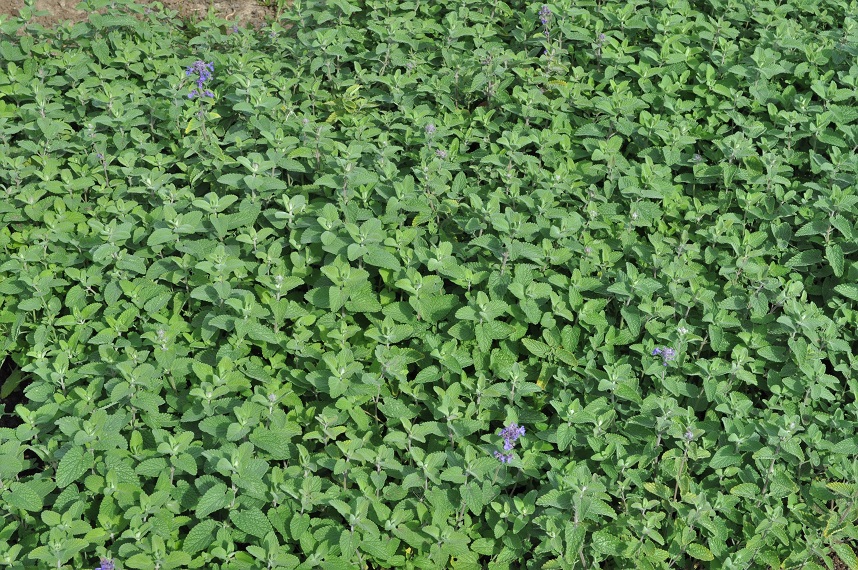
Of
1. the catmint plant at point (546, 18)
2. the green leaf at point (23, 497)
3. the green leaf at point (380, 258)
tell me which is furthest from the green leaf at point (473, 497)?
the catmint plant at point (546, 18)

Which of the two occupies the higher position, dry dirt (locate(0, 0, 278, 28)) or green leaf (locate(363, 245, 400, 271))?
green leaf (locate(363, 245, 400, 271))

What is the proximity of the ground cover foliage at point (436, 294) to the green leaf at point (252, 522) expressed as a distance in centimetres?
1

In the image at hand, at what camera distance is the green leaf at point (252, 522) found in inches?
153

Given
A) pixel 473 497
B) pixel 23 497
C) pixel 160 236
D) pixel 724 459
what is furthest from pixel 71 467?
pixel 724 459

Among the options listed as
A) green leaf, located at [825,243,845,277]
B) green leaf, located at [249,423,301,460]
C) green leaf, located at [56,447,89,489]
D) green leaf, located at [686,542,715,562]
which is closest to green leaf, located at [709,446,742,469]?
green leaf, located at [686,542,715,562]

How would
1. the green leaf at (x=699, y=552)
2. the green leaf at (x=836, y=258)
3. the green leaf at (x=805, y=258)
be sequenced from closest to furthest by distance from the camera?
the green leaf at (x=699, y=552)
the green leaf at (x=836, y=258)
the green leaf at (x=805, y=258)

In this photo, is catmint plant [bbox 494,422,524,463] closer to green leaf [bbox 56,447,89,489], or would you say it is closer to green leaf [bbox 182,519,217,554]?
green leaf [bbox 182,519,217,554]

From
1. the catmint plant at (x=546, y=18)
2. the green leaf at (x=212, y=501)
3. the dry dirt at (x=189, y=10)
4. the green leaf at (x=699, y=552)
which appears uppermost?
the catmint plant at (x=546, y=18)

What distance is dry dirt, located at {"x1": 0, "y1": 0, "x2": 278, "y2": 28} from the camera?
286 inches

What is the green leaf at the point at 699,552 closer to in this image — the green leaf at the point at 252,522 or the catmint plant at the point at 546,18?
the green leaf at the point at 252,522

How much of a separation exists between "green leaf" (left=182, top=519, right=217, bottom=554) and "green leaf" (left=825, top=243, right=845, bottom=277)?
3.47m

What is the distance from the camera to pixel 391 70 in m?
6.62

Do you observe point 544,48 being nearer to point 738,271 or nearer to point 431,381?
point 738,271

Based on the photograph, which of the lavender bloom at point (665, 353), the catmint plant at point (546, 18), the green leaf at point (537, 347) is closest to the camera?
the lavender bloom at point (665, 353)
